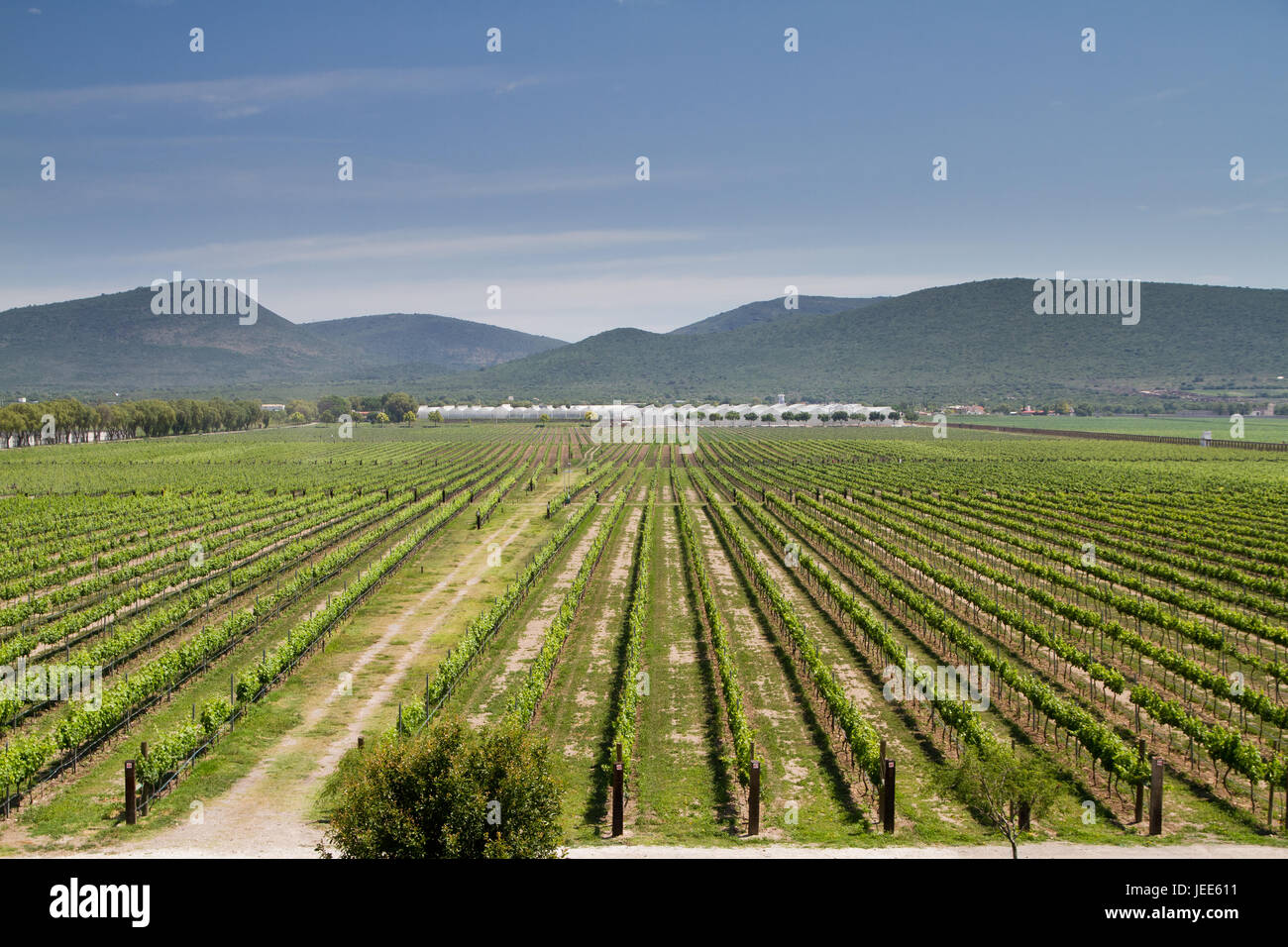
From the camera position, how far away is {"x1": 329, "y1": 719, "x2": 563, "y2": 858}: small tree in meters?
13.5

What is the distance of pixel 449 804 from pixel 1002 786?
10598mm

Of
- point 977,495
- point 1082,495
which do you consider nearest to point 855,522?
point 977,495

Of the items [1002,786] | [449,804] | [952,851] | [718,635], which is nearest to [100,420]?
[718,635]

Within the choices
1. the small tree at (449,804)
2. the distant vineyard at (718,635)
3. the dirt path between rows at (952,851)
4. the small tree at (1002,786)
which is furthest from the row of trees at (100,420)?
the small tree at (1002,786)

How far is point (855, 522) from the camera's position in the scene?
63094mm

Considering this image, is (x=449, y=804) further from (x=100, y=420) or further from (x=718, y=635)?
(x=100, y=420)

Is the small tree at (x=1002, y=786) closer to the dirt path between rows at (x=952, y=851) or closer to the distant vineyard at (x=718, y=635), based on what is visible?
the dirt path between rows at (x=952, y=851)

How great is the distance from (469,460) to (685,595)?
8191cm

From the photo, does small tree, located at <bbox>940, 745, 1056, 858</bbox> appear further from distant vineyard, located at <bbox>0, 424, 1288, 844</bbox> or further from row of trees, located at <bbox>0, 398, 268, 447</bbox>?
row of trees, located at <bbox>0, 398, 268, 447</bbox>

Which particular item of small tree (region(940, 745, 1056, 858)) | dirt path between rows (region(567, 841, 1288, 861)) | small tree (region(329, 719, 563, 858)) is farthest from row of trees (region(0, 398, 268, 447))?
small tree (region(940, 745, 1056, 858))

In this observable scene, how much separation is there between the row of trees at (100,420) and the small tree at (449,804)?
159642 mm

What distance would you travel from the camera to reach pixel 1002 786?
17766mm

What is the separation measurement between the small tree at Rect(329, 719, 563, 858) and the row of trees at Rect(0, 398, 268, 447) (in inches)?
6285

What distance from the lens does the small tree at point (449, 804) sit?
13539 mm
